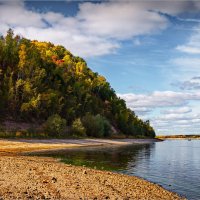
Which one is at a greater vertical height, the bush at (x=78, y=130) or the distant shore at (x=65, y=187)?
the bush at (x=78, y=130)

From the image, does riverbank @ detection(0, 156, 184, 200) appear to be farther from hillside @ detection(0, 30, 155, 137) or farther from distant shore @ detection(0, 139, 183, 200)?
hillside @ detection(0, 30, 155, 137)

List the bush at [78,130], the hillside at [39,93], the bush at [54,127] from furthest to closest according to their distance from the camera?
the bush at [78,130]
the hillside at [39,93]
the bush at [54,127]

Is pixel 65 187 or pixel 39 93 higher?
pixel 39 93

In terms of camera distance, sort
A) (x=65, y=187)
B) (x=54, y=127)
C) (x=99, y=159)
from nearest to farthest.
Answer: (x=65, y=187) < (x=99, y=159) < (x=54, y=127)

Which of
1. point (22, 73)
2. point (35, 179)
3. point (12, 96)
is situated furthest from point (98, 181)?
point (22, 73)

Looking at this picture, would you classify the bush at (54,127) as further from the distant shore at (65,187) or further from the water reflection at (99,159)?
the distant shore at (65,187)

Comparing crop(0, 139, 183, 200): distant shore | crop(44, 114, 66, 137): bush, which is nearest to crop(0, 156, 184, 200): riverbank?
crop(0, 139, 183, 200): distant shore

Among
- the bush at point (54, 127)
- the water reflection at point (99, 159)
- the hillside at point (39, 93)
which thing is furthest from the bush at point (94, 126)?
the water reflection at point (99, 159)

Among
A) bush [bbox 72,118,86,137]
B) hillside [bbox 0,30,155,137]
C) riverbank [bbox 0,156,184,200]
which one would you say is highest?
hillside [bbox 0,30,155,137]

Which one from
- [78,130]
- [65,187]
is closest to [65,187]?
[65,187]

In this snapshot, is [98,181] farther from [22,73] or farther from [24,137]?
[22,73]

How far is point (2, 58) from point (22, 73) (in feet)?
30.3

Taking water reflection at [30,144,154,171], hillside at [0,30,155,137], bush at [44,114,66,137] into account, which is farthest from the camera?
hillside at [0,30,155,137]

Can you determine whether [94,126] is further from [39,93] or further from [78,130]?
[39,93]
